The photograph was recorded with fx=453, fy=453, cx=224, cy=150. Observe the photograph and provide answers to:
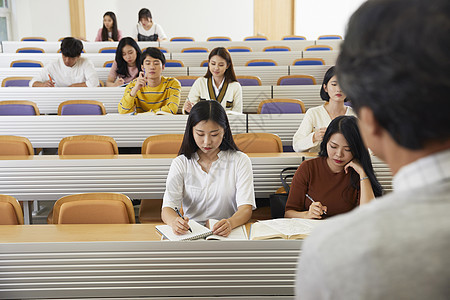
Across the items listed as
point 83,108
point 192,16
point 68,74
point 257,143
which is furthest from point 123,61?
point 192,16

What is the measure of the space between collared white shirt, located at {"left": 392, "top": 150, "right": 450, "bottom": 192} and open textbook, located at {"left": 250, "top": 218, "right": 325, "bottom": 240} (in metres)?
1.43

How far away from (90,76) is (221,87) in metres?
1.81

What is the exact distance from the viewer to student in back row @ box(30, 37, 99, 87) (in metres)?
5.50

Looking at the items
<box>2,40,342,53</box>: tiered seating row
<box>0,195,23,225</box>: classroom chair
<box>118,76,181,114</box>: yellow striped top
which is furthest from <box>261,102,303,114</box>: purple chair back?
<box>2,40,342,53</box>: tiered seating row

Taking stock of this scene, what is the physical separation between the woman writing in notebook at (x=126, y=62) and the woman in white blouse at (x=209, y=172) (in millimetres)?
3129

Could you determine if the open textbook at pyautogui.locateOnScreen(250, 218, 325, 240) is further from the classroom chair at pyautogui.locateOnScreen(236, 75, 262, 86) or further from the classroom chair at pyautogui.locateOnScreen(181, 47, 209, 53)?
the classroom chair at pyautogui.locateOnScreen(181, 47, 209, 53)

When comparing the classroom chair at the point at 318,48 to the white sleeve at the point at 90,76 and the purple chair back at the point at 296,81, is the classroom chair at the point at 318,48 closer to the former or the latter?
the purple chair back at the point at 296,81

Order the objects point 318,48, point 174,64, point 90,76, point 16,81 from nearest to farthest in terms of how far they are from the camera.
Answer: point 90,76
point 16,81
point 174,64
point 318,48

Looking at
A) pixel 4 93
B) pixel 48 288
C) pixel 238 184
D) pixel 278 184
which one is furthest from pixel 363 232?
pixel 4 93

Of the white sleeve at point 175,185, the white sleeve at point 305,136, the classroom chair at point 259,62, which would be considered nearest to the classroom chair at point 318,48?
the classroom chair at point 259,62

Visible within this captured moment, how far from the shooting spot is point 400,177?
0.56 m

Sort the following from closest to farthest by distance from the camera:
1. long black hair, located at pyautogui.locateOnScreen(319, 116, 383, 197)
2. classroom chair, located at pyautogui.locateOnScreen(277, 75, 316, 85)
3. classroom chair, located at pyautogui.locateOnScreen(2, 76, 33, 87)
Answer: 1. long black hair, located at pyautogui.locateOnScreen(319, 116, 383, 197)
2. classroom chair, located at pyautogui.locateOnScreen(2, 76, 33, 87)
3. classroom chair, located at pyautogui.locateOnScreen(277, 75, 316, 85)

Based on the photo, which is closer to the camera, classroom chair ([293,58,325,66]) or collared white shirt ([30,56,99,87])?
→ collared white shirt ([30,56,99,87])

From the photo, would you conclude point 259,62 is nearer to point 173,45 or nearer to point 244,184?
point 173,45
